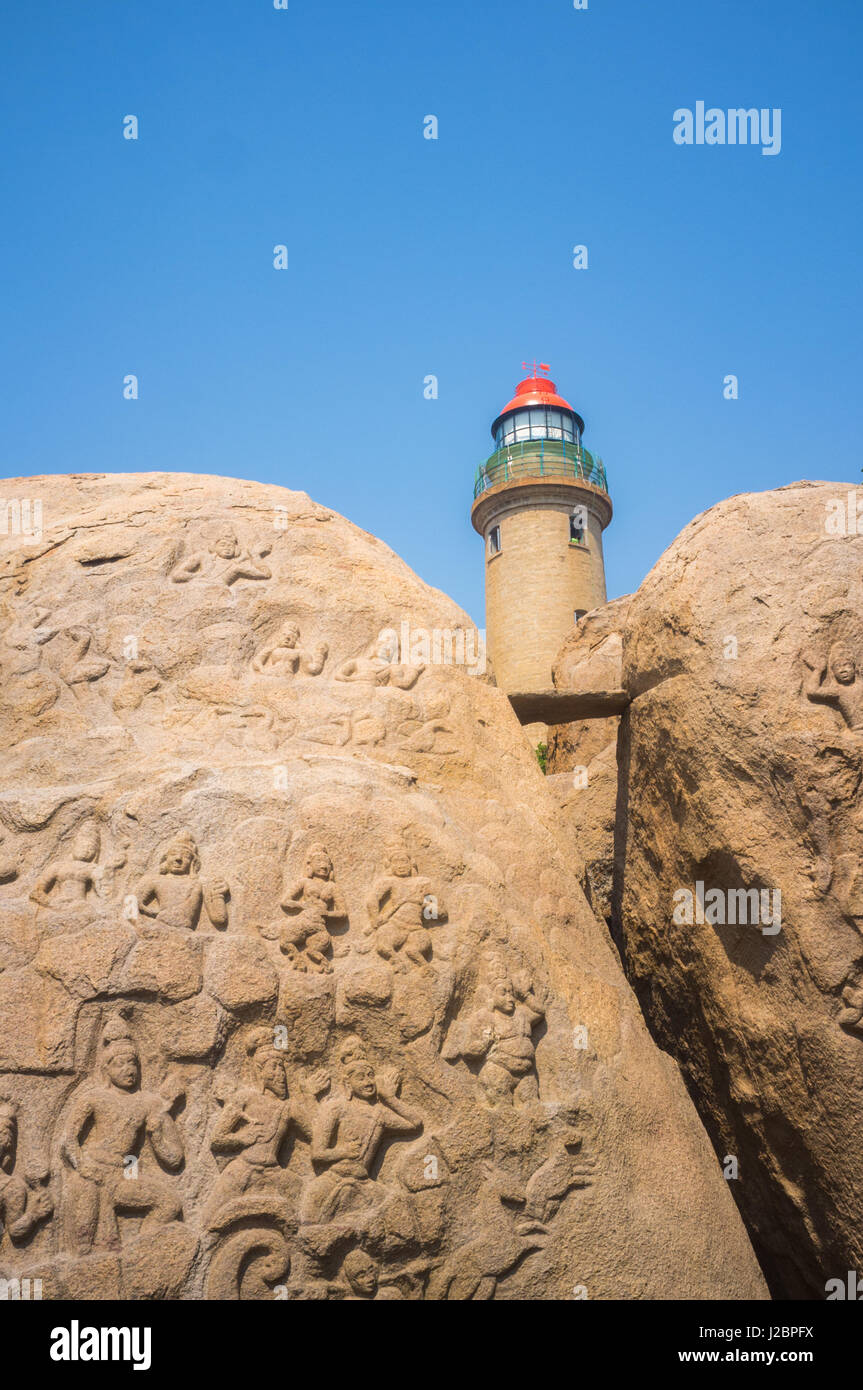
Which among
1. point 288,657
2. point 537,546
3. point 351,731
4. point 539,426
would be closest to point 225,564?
point 288,657

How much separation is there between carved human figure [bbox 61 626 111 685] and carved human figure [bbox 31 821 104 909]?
129 cm

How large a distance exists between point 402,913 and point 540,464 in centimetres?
2213

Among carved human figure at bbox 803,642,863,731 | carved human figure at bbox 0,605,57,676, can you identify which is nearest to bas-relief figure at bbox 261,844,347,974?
carved human figure at bbox 0,605,57,676

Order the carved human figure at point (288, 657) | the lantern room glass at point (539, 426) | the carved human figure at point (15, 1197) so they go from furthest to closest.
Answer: the lantern room glass at point (539, 426) → the carved human figure at point (288, 657) → the carved human figure at point (15, 1197)

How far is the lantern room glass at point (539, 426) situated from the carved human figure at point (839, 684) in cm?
2286

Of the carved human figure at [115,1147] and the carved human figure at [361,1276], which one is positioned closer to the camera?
the carved human figure at [115,1147]

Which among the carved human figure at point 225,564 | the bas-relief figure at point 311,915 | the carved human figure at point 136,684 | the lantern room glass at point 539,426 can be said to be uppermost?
the lantern room glass at point 539,426

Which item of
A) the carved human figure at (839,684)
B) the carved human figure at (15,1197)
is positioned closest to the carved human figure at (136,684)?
the carved human figure at (15,1197)

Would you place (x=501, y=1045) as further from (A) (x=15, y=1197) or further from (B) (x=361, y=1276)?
(A) (x=15, y=1197)

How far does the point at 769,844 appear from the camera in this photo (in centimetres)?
486

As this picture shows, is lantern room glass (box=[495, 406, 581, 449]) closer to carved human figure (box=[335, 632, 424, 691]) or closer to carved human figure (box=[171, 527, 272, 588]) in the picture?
carved human figure (box=[171, 527, 272, 588])

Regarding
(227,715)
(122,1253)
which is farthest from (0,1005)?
(227,715)

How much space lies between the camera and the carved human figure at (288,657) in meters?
5.57

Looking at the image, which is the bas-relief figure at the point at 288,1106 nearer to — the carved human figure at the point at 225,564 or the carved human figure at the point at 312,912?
the carved human figure at the point at 312,912
